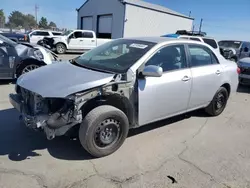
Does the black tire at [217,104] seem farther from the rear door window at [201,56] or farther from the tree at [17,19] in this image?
the tree at [17,19]

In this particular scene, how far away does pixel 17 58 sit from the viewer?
6645 mm

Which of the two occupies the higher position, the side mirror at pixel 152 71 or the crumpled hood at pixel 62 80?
the side mirror at pixel 152 71

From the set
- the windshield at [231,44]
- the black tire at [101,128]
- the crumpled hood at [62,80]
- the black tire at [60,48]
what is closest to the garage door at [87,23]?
the black tire at [60,48]

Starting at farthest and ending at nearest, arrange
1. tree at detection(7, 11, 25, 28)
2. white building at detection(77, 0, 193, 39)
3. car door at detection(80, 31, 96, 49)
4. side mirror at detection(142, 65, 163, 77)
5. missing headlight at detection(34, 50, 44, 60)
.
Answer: tree at detection(7, 11, 25, 28)
white building at detection(77, 0, 193, 39)
car door at detection(80, 31, 96, 49)
missing headlight at detection(34, 50, 44, 60)
side mirror at detection(142, 65, 163, 77)

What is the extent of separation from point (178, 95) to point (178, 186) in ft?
5.31

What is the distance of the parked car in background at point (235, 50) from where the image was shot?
45.6 ft

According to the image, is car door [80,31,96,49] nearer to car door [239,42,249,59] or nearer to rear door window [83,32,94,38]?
rear door window [83,32,94,38]

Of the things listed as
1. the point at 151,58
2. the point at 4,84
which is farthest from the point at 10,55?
the point at 151,58

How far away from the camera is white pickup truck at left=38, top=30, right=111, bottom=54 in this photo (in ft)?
55.9

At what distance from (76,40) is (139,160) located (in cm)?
1595

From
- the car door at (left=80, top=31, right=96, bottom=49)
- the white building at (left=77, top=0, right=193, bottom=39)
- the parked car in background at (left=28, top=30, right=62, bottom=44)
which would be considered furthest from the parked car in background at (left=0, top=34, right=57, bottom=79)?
the white building at (left=77, top=0, right=193, bottom=39)

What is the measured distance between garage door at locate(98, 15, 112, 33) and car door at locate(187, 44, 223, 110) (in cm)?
1991

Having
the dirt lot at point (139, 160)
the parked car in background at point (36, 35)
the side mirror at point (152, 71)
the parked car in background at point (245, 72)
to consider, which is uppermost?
the parked car in background at point (36, 35)

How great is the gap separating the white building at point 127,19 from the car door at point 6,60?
631 inches
